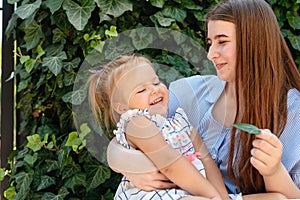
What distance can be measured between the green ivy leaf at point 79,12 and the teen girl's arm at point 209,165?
2.63 ft

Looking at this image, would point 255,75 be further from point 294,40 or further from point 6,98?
point 6,98

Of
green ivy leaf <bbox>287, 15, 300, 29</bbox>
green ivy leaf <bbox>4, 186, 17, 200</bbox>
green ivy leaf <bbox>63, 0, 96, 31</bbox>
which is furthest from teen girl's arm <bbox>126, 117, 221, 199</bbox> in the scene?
green ivy leaf <bbox>287, 15, 300, 29</bbox>

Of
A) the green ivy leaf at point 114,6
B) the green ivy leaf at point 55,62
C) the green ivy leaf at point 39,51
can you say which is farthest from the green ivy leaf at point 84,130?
the green ivy leaf at point 114,6

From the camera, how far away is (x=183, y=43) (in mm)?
2381

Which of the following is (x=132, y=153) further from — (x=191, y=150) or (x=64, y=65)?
(x=64, y=65)

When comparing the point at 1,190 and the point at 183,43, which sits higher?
the point at 183,43

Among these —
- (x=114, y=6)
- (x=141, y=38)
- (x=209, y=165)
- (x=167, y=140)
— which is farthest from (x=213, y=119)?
(x=114, y=6)

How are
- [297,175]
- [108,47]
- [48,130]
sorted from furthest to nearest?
[48,130] → [108,47] → [297,175]

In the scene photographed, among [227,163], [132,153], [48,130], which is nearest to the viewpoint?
[132,153]

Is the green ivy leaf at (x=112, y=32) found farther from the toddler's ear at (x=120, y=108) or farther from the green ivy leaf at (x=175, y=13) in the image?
the toddler's ear at (x=120, y=108)

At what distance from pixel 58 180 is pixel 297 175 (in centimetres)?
114

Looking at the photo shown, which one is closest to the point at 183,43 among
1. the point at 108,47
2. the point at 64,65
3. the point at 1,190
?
the point at 108,47

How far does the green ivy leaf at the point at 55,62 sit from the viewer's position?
7.60 ft

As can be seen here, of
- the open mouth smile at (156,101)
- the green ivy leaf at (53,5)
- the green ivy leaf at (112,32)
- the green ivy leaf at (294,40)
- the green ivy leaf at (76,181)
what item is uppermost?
the open mouth smile at (156,101)
